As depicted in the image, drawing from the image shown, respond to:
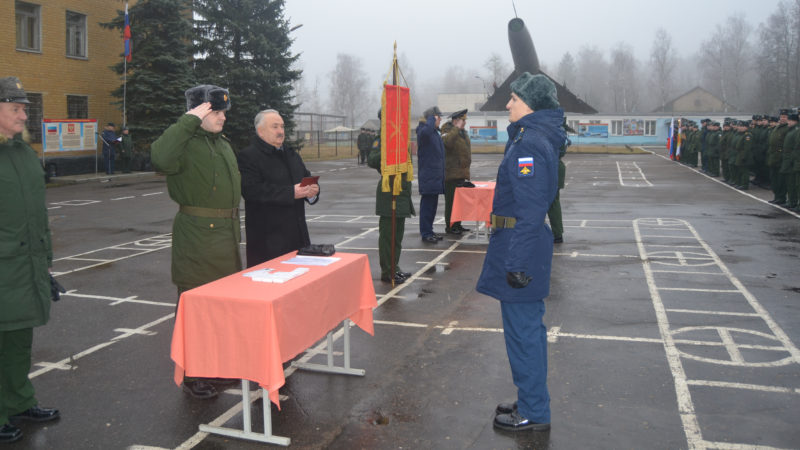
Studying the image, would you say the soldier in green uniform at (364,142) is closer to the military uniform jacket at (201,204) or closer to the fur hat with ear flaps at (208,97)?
the military uniform jacket at (201,204)

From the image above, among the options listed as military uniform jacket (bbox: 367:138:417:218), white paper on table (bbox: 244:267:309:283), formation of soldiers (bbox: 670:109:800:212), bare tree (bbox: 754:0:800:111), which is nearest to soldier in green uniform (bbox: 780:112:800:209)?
formation of soldiers (bbox: 670:109:800:212)

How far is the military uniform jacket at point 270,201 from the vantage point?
5430mm

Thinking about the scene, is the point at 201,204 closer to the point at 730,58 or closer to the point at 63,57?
the point at 63,57

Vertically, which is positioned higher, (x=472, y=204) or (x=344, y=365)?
(x=472, y=204)

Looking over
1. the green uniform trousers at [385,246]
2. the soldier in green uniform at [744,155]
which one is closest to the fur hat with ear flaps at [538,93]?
the green uniform trousers at [385,246]

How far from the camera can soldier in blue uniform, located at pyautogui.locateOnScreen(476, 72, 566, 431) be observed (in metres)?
4.22

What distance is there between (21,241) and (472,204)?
793 centimetres

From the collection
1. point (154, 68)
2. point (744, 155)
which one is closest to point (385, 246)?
point (744, 155)

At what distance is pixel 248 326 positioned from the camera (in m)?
4.07

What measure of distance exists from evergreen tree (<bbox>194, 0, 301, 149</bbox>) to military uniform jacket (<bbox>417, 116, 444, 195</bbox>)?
22616 millimetres

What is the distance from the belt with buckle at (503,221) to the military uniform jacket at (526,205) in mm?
27

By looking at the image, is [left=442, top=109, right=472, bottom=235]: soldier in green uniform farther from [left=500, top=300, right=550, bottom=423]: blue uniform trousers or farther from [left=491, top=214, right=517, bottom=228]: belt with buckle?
[left=500, top=300, right=550, bottom=423]: blue uniform trousers

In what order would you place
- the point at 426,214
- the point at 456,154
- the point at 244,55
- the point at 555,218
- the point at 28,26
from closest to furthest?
the point at 555,218
the point at 426,214
the point at 456,154
the point at 28,26
the point at 244,55

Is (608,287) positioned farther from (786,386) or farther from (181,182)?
(181,182)
